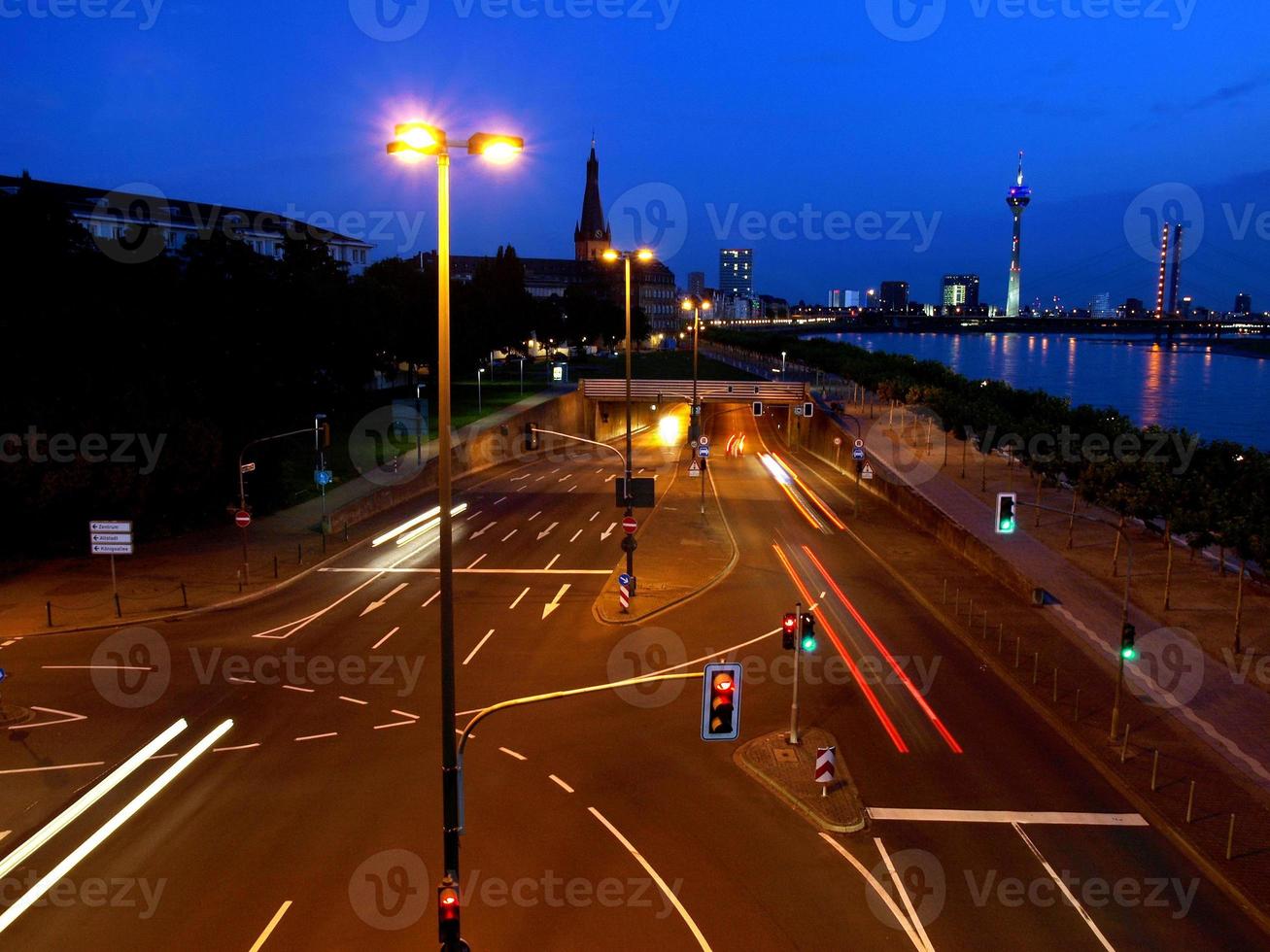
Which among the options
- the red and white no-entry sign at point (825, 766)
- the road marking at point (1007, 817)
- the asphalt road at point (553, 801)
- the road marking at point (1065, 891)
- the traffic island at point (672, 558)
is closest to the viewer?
the road marking at point (1065, 891)

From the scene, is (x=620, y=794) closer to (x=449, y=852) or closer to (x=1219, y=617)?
(x=449, y=852)

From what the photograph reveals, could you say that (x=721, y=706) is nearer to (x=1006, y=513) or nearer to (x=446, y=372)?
(x=446, y=372)

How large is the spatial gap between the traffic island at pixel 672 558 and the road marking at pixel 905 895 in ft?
42.6

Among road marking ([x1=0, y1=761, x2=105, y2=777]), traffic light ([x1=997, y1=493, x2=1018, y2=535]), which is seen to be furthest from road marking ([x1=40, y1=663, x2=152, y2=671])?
traffic light ([x1=997, y1=493, x2=1018, y2=535])

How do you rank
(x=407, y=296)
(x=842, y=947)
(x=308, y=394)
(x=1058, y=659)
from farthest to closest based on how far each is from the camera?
(x=407, y=296) < (x=308, y=394) < (x=1058, y=659) < (x=842, y=947)

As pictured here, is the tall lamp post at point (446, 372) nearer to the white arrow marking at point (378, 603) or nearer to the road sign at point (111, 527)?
the white arrow marking at point (378, 603)

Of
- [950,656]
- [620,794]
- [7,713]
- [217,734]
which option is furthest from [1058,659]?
[7,713]

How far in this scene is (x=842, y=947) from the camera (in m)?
12.4

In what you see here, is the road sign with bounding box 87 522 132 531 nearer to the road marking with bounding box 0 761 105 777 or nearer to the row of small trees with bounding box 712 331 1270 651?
the road marking with bounding box 0 761 105 777

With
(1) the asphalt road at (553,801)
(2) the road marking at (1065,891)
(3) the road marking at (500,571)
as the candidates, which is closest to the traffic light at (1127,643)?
(1) the asphalt road at (553,801)

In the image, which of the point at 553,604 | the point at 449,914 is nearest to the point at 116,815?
the point at 449,914

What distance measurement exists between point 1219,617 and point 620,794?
2210 cm

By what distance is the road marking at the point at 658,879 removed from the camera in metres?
12.5

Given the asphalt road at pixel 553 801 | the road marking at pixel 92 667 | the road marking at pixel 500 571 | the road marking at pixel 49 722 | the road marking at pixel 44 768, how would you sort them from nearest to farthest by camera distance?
the asphalt road at pixel 553 801, the road marking at pixel 44 768, the road marking at pixel 49 722, the road marking at pixel 92 667, the road marking at pixel 500 571
